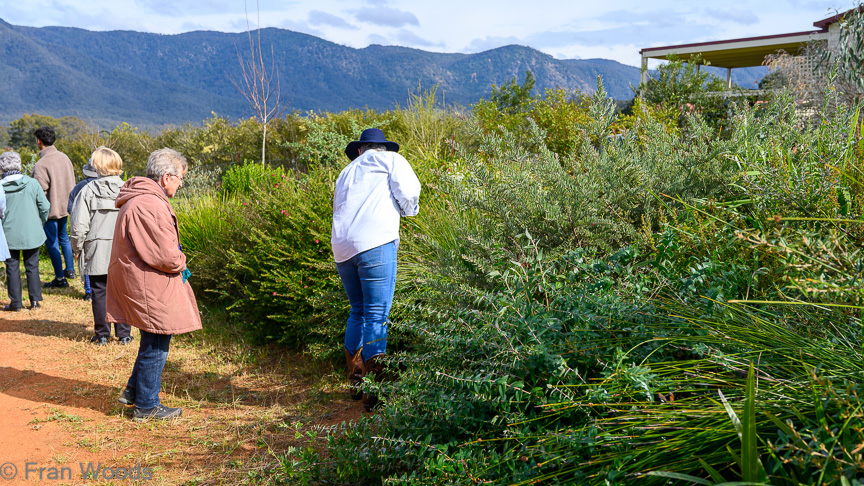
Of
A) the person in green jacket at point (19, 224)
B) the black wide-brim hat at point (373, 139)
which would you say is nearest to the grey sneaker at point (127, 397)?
the black wide-brim hat at point (373, 139)

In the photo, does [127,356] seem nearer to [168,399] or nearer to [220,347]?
[220,347]

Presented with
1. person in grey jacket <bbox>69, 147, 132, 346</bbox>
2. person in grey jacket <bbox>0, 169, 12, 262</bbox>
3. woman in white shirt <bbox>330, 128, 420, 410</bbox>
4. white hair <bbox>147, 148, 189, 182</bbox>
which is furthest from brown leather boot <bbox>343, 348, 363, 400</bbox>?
person in grey jacket <bbox>0, 169, 12, 262</bbox>

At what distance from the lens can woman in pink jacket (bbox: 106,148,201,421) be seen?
3588 millimetres

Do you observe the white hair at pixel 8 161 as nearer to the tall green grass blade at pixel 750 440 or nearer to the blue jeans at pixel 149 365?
the blue jeans at pixel 149 365

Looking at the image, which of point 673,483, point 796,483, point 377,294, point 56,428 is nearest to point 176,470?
point 56,428

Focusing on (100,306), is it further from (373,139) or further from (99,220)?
(373,139)

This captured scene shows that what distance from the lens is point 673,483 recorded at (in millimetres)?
1456

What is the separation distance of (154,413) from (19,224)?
3.94 m

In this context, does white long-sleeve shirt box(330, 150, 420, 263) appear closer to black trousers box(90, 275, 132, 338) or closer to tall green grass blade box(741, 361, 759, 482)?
tall green grass blade box(741, 361, 759, 482)

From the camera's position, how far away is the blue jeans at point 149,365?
3.76 metres

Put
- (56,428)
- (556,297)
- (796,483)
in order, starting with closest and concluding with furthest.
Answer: (796,483)
(556,297)
(56,428)

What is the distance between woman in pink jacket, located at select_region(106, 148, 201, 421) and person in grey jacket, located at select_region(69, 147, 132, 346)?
166 centimetres

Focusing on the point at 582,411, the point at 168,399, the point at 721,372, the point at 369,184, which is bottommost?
the point at 168,399

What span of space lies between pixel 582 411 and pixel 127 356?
14.8ft
